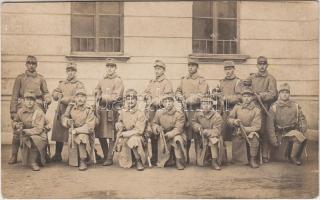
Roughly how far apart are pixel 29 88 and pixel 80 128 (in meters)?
0.76

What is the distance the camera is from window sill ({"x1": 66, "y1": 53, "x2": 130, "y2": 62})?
5438mm

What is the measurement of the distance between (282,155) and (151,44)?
6.43ft

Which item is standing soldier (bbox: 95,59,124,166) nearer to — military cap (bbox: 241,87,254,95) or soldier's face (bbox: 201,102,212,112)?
soldier's face (bbox: 201,102,212,112)

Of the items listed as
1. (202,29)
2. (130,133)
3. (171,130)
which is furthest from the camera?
(202,29)

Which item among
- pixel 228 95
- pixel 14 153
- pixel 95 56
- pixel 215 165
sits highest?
pixel 95 56

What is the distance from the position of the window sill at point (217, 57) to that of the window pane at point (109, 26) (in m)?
0.92

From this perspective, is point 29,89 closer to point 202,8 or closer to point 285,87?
point 202,8

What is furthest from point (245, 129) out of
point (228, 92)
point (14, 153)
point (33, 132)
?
point (14, 153)

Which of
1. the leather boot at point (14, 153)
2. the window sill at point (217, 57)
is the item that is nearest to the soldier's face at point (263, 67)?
the window sill at point (217, 57)

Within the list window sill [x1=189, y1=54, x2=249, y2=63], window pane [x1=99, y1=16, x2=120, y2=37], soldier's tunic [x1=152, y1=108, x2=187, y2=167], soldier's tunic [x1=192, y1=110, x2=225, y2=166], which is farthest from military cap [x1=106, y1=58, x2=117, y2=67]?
soldier's tunic [x1=192, y1=110, x2=225, y2=166]

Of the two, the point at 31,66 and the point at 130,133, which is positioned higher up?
the point at 31,66

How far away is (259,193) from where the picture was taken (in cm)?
499

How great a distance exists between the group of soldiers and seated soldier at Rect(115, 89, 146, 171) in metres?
0.01

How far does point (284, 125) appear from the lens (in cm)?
539
